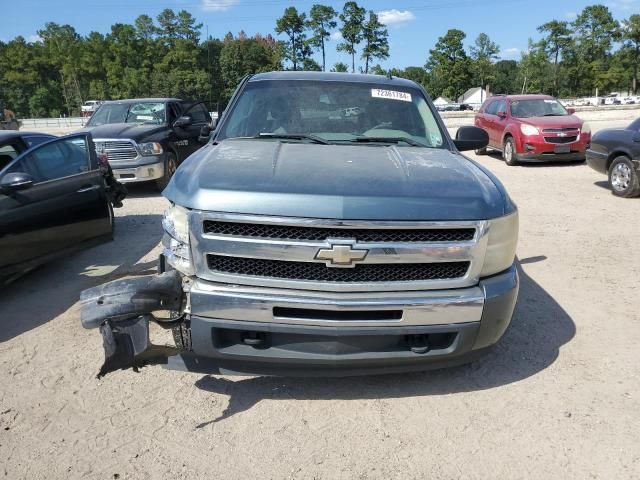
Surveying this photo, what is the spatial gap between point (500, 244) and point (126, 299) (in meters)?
2.00

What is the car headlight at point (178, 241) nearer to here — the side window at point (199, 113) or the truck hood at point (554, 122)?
the side window at point (199, 113)

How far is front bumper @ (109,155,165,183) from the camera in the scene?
383 inches

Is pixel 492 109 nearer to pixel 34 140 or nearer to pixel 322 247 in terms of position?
pixel 34 140

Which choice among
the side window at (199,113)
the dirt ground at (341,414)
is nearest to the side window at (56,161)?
the dirt ground at (341,414)

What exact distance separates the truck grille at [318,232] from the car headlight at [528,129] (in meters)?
11.2

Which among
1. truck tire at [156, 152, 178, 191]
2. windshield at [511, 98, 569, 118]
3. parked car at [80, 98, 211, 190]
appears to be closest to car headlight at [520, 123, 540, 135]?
windshield at [511, 98, 569, 118]

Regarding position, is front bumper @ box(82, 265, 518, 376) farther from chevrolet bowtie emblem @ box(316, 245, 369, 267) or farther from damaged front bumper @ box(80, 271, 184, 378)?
chevrolet bowtie emblem @ box(316, 245, 369, 267)

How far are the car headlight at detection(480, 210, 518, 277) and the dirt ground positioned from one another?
0.85 m

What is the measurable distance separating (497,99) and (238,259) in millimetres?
14034

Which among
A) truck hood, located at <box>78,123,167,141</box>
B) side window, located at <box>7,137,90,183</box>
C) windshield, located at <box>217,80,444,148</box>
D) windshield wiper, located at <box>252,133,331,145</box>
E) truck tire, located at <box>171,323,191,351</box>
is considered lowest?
truck tire, located at <box>171,323,191,351</box>

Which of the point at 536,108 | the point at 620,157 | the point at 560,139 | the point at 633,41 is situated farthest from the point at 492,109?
the point at 633,41

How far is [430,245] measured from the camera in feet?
8.89

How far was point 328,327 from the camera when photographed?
2.67 meters

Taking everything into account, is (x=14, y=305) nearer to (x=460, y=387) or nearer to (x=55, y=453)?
(x=55, y=453)
